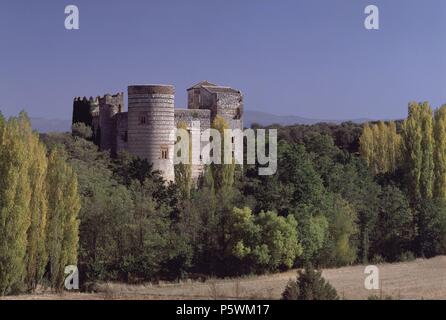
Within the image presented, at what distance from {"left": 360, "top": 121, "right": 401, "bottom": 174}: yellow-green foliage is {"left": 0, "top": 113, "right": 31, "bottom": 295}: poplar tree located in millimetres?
25254

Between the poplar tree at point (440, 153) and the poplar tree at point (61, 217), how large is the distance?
1888cm

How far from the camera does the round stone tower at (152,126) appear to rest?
2986cm

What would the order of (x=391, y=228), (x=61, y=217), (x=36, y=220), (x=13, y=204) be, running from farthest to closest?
(x=391, y=228) → (x=61, y=217) → (x=36, y=220) → (x=13, y=204)

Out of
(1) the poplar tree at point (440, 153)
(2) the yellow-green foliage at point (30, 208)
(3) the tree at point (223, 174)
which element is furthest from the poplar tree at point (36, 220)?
(1) the poplar tree at point (440, 153)

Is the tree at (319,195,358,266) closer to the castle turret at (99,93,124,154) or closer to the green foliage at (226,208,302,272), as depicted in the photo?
the green foliage at (226,208,302,272)

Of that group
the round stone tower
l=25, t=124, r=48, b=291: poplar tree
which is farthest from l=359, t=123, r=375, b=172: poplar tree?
l=25, t=124, r=48, b=291: poplar tree

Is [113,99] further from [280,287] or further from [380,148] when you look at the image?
[380,148]

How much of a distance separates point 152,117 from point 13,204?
32.2 ft

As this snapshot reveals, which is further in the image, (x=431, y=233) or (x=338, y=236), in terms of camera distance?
(x=431, y=233)

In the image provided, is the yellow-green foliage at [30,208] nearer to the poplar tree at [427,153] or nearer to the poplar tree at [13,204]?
the poplar tree at [13,204]

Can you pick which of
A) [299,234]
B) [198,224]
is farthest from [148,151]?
[299,234]

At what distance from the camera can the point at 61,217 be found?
22.4 metres

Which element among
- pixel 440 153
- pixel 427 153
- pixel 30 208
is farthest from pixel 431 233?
pixel 30 208

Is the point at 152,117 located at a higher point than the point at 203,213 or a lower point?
higher
